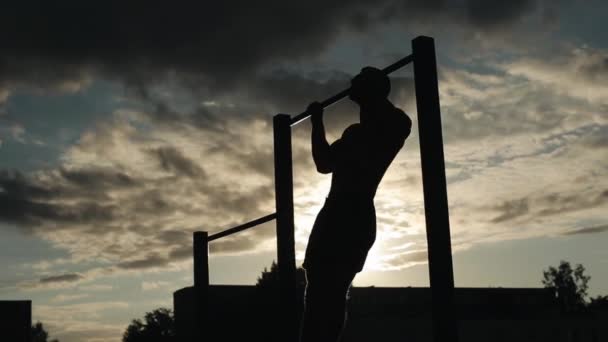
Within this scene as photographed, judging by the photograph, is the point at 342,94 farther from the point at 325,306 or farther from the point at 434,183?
the point at 325,306

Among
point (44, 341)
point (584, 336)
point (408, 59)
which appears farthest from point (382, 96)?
point (44, 341)

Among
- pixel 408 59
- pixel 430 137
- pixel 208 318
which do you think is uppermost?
pixel 408 59

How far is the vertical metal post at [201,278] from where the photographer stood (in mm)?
9342

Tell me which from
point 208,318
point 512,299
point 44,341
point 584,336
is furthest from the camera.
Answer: point 44,341

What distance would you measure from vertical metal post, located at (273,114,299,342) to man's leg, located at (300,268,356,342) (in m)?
2.02

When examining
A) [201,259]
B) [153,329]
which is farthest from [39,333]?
[201,259]

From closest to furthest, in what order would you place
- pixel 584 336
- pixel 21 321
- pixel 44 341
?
pixel 21 321, pixel 584 336, pixel 44 341

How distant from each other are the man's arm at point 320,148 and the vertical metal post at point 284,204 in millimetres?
1770

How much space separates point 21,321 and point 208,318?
3225 centimetres

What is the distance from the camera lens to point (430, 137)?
4.90m

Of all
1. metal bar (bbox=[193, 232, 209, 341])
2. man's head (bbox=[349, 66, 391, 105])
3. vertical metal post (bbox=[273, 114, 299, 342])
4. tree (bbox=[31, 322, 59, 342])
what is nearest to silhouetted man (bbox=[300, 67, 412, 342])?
man's head (bbox=[349, 66, 391, 105])

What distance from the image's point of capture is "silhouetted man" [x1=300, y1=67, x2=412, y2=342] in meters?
4.69

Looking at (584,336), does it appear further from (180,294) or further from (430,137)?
(430,137)

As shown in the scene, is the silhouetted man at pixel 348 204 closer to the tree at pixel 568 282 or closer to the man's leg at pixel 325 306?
the man's leg at pixel 325 306
